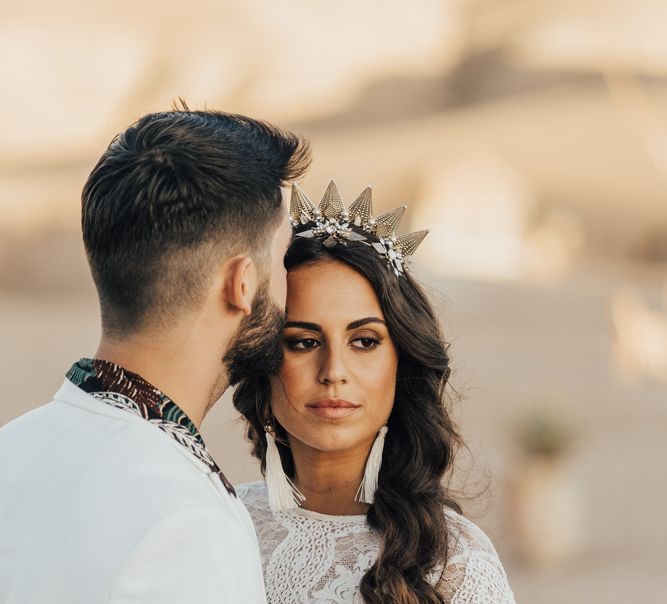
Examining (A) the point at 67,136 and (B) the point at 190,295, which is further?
(A) the point at 67,136

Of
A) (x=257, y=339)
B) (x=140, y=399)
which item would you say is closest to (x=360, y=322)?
(x=257, y=339)

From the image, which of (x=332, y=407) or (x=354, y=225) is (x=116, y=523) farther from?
(x=354, y=225)

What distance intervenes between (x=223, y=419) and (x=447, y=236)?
10.2 metres

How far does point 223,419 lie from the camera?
15000mm

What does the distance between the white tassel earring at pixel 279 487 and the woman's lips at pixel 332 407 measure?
0.33 m

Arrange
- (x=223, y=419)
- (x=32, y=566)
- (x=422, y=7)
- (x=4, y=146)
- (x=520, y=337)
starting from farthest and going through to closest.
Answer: (x=422, y=7) < (x=4, y=146) < (x=520, y=337) < (x=223, y=419) < (x=32, y=566)

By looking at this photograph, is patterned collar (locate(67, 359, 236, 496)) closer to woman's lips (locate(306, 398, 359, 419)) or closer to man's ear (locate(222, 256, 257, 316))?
man's ear (locate(222, 256, 257, 316))

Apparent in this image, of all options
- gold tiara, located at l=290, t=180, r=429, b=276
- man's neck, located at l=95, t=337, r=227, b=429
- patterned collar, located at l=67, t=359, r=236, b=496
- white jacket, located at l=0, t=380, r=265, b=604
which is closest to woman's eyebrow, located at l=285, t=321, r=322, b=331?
gold tiara, located at l=290, t=180, r=429, b=276

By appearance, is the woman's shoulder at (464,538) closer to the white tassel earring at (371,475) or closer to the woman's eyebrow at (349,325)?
the white tassel earring at (371,475)

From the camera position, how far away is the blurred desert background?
11.6 m

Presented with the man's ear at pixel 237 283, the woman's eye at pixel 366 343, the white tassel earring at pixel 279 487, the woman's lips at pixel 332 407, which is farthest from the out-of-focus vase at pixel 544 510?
the man's ear at pixel 237 283

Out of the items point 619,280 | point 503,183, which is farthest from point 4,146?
point 619,280

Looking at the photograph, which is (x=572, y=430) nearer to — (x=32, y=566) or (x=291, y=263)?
(x=291, y=263)

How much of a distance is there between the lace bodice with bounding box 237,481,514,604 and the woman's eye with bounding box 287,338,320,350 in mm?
514
